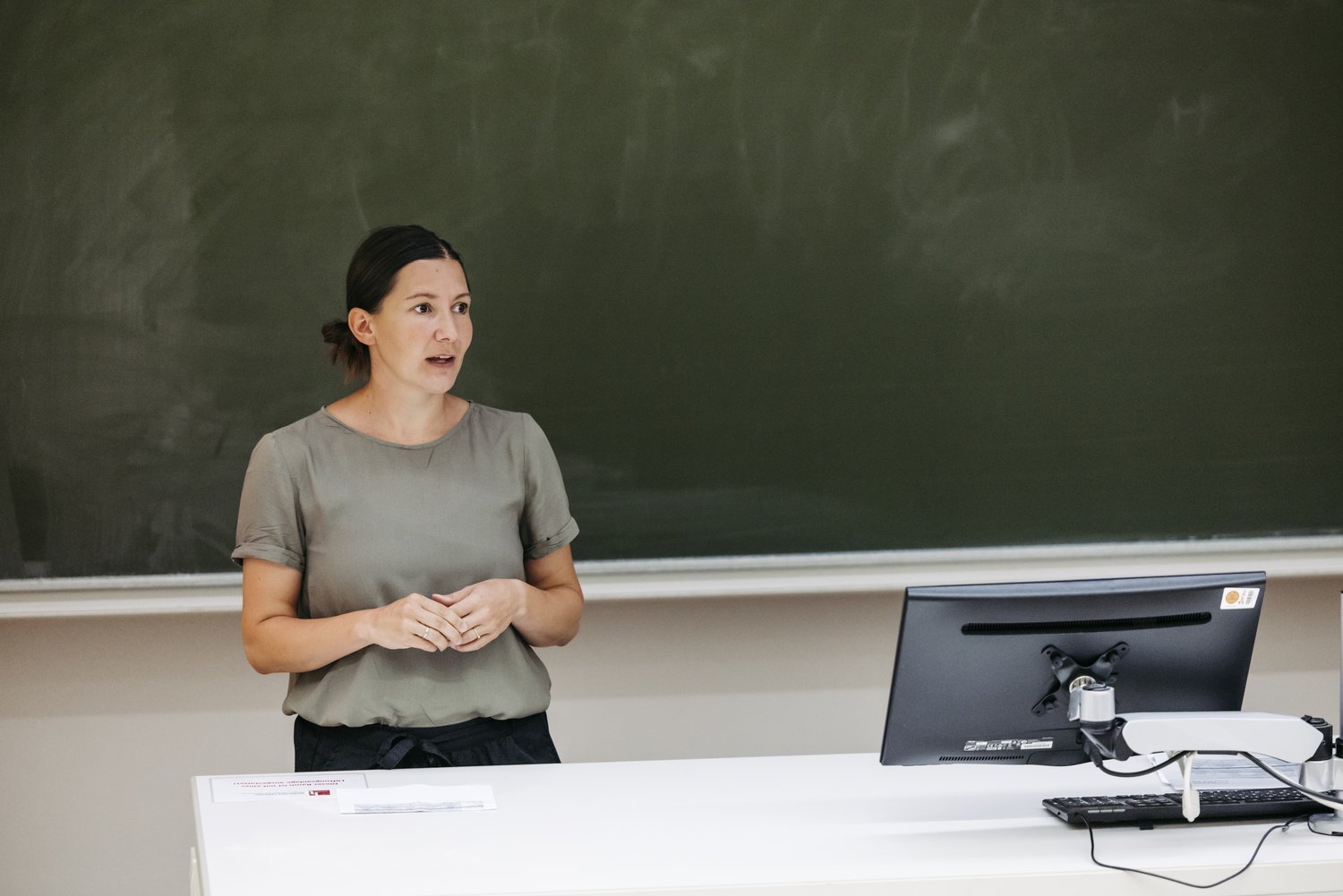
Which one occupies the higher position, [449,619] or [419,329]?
[419,329]

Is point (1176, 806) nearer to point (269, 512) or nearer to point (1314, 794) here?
point (1314, 794)

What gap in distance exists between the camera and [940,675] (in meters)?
1.69

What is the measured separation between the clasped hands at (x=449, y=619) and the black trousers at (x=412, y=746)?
0.15 m

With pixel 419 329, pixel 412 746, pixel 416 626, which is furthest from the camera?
pixel 419 329

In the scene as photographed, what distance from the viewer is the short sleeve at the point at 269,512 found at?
2086 mm

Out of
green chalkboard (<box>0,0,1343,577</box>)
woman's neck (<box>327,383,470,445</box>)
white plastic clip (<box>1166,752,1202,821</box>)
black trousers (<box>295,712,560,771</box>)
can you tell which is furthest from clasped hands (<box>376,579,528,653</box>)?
white plastic clip (<box>1166,752,1202,821</box>)

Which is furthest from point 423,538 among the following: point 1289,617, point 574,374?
point 1289,617

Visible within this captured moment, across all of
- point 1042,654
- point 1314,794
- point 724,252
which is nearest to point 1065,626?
point 1042,654

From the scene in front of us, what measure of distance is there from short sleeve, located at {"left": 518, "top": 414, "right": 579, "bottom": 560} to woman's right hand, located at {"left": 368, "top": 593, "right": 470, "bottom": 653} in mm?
332

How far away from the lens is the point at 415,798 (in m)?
1.82

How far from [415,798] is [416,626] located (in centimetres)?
26

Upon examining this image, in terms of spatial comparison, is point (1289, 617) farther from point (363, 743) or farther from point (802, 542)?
point (363, 743)

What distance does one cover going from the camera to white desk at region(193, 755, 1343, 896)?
59.9 inches

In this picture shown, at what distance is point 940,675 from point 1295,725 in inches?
18.1
